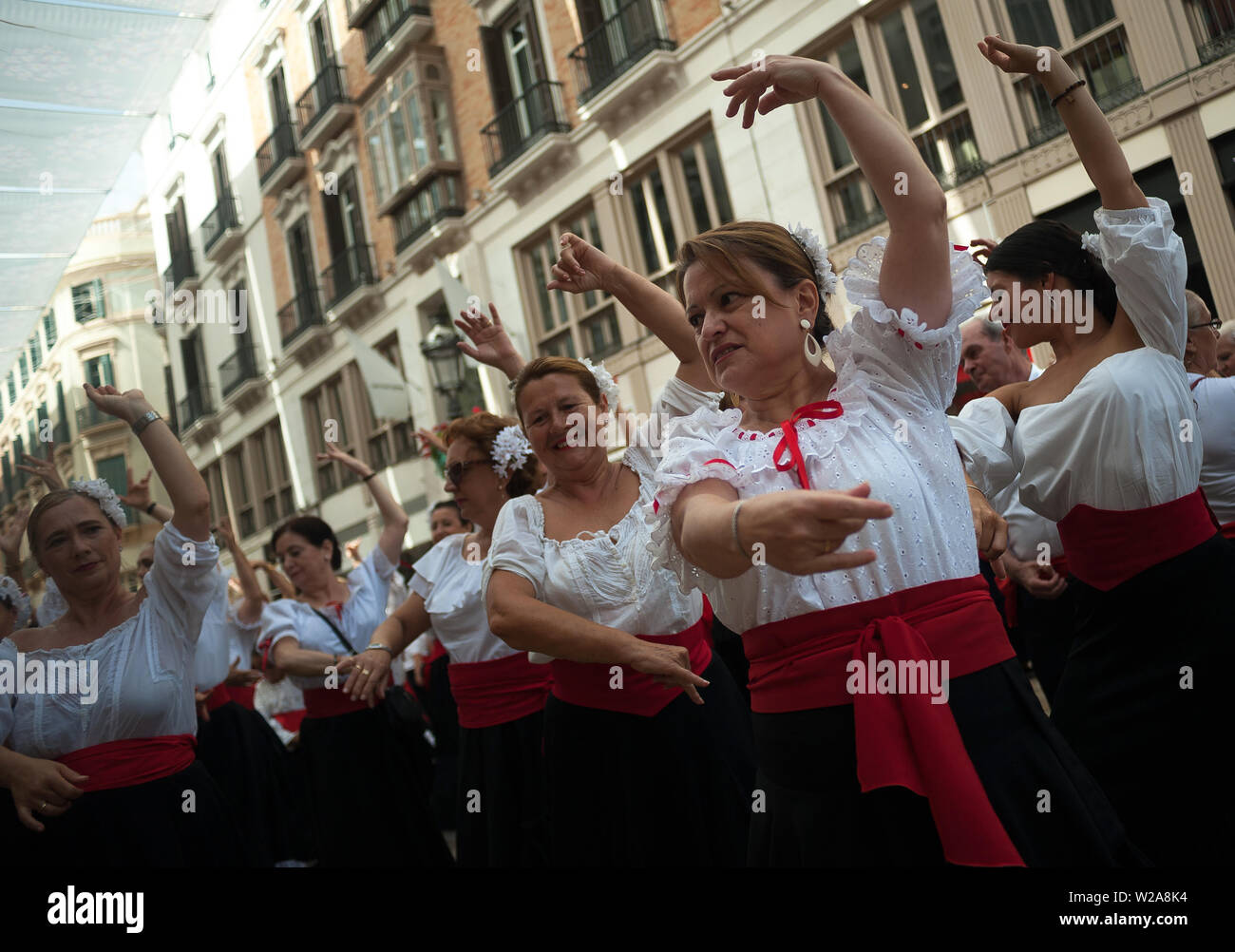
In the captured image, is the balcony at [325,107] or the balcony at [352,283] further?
the balcony at [352,283]

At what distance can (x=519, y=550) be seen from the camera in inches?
102

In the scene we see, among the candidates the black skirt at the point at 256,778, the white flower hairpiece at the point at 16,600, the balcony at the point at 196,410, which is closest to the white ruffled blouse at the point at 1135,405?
the balcony at the point at 196,410

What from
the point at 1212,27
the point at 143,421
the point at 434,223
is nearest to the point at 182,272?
the point at 143,421

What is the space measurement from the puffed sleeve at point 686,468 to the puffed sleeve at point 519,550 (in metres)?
0.88

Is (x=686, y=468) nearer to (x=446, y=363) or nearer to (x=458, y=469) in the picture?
(x=458, y=469)

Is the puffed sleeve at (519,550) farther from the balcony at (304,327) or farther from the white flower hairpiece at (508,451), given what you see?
the balcony at (304,327)

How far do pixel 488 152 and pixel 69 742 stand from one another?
493 inches

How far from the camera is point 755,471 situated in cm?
162

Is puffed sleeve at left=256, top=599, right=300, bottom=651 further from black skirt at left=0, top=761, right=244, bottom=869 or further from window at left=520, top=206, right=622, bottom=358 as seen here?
window at left=520, top=206, right=622, bottom=358

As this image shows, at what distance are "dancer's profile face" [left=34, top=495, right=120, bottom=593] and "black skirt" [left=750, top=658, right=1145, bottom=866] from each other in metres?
1.95

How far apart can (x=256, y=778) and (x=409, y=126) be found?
1193 cm

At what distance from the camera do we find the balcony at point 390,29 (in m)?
14.4

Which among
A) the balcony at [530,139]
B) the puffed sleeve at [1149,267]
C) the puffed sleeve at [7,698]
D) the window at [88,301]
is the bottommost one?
the puffed sleeve at [7,698]
